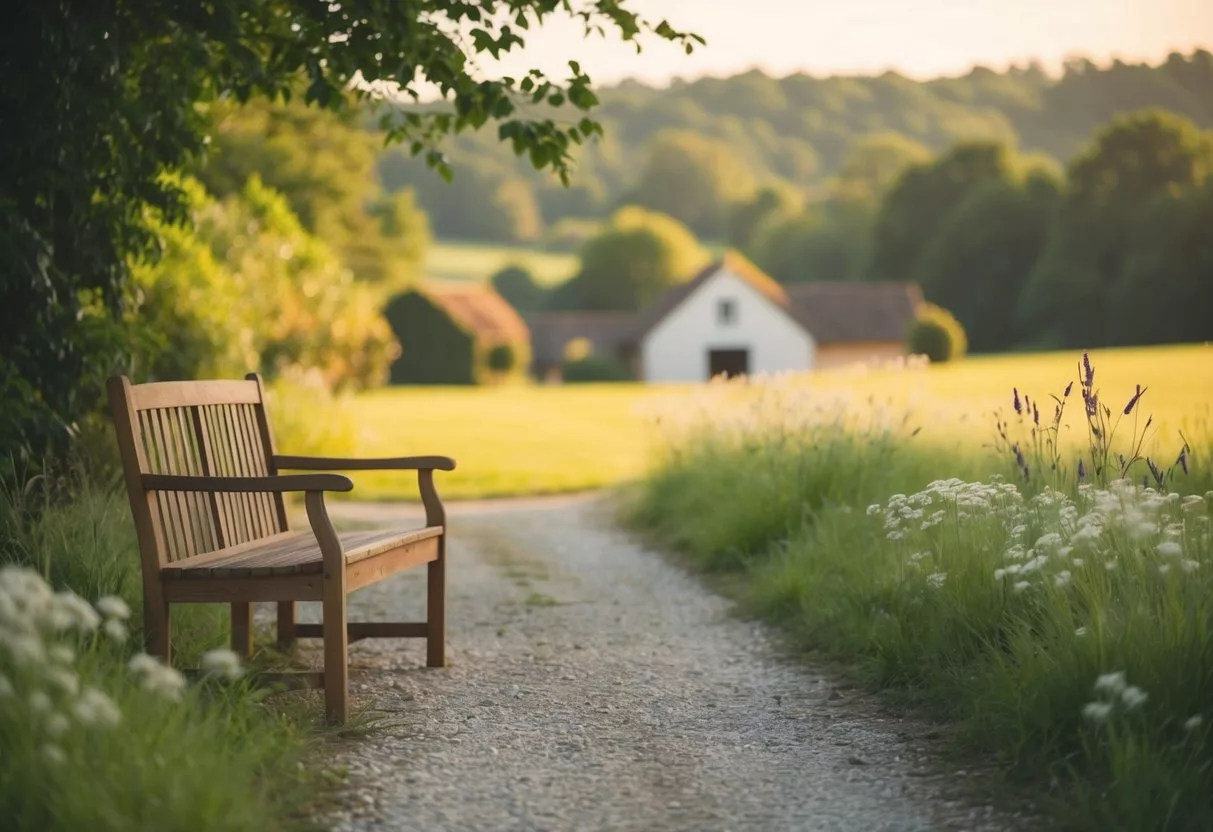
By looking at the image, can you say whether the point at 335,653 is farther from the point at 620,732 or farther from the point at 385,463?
the point at 385,463

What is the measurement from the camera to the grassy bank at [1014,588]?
3.66 m

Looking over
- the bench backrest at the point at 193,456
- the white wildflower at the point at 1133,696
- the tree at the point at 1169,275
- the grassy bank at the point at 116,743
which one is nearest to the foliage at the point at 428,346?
the tree at the point at 1169,275

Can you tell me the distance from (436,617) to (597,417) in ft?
74.9

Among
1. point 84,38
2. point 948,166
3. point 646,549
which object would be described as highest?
point 948,166

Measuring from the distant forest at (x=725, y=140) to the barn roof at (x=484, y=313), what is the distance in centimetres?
2279

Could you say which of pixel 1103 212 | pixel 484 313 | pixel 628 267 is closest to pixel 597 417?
pixel 484 313

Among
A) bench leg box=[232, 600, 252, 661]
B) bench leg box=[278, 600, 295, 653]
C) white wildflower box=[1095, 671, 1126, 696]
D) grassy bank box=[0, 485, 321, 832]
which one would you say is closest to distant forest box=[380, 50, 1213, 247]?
bench leg box=[278, 600, 295, 653]

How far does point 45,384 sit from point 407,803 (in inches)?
143

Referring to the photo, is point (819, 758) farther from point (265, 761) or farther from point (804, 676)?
point (265, 761)

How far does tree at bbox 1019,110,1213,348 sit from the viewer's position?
52.6 m

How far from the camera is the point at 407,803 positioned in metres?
3.89

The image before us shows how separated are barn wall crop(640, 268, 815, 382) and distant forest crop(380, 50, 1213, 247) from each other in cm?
3286

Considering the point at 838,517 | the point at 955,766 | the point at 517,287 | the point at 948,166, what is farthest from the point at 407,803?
the point at 517,287

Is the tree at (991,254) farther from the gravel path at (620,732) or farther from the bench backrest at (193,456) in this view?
the bench backrest at (193,456)
